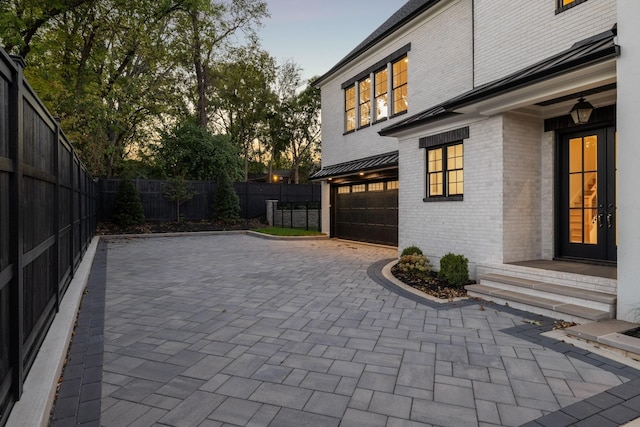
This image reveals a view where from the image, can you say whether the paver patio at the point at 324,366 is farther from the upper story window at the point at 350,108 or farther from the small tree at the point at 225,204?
the small tree at the point at 225,204

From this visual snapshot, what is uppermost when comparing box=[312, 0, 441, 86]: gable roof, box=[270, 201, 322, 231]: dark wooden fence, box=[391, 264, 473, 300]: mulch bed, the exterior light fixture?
box=[312, 0, 441, 86]: gable roof

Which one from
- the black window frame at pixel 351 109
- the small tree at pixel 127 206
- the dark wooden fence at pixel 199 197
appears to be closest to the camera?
the black window frame at pixel 351 109

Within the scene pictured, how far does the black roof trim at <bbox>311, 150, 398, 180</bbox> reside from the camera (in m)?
11.5

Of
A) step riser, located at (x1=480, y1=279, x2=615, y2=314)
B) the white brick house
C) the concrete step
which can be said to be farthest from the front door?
step riser, located at (x1=480, y1=279, x2=615, y2=314)

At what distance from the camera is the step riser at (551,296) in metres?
4.68

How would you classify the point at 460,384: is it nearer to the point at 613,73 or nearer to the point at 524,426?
the point at 524,426

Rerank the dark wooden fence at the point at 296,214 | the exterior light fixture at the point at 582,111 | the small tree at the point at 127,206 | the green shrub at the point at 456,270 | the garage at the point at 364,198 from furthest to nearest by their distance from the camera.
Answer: the dark wooden fence at the point at 296,214 → the small tree at the point at 127,206 → the garage at the point at 364,198 → the green shrub at the point at 456,270 → the exterior light fixture at the point at 582,111

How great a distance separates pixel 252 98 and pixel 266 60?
12.0 ft

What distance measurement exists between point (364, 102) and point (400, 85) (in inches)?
83.4

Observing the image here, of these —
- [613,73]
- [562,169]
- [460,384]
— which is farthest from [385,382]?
[562,169]

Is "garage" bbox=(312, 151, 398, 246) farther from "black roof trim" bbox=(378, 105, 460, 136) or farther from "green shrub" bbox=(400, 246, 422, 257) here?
"green shrub" bbox=(400, 246, 422, 257)

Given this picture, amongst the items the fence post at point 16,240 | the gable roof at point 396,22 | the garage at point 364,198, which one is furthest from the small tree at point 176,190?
the fence post at point 16,240

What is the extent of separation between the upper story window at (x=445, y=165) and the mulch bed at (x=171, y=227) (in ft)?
46.3

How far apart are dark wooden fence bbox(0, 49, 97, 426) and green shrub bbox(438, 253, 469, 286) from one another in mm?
6112
